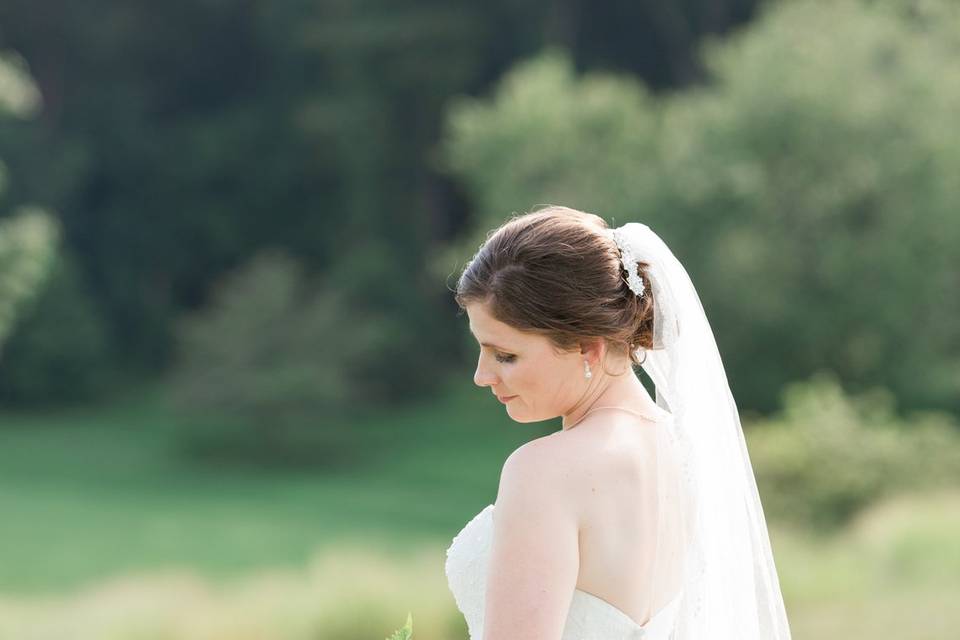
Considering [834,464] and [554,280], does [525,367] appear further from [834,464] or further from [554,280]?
[834,464]

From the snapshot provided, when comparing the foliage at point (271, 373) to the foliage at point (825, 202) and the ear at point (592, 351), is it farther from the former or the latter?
the ear at point (592, 351)

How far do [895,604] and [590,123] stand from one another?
15223mm

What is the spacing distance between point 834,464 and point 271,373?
13.5 meters

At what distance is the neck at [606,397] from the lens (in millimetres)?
2176

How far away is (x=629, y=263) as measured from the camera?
7.39ft

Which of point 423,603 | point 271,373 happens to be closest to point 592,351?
point 423,603

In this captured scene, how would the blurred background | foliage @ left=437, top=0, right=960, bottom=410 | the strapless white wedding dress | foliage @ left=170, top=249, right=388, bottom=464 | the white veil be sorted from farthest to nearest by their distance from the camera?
foliage @ left=170, top=249, right=388, bottom=464
foliage @ left=437, top=0, right=960, bottom=410
the blurred background
the white veil
the strapless white wedding dress

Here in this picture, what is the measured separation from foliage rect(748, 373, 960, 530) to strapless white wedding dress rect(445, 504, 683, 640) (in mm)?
12789

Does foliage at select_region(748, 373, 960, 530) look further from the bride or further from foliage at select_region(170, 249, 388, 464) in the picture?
the bride

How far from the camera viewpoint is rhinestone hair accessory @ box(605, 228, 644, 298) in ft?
7.37

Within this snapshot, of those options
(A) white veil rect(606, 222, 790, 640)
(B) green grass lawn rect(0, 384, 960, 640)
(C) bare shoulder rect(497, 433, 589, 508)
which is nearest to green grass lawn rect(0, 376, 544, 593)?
(B) green grass lawn rect(0, 384, 960, 640)

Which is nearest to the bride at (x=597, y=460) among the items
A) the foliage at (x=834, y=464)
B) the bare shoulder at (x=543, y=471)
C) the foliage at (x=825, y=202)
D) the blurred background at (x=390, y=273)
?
the bare shoulder at (x=543, y=471)

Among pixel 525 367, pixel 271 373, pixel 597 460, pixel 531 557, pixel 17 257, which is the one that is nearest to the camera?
pixel 531 557

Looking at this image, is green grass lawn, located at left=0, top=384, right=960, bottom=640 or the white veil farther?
green grass lawn, located at left=0, top=384, right=960, bottom=640
